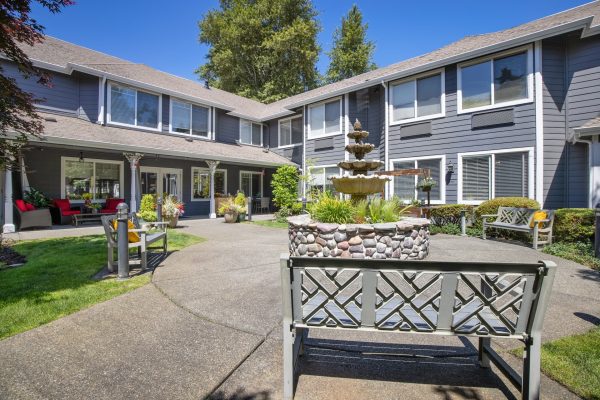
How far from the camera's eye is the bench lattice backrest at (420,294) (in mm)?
1896

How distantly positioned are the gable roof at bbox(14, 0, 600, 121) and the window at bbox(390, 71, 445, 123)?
0.55 m

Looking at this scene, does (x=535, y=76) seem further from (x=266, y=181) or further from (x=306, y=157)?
(x=266, y=181)

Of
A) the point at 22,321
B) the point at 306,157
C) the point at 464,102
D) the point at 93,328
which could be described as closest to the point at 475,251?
the point at 464,102

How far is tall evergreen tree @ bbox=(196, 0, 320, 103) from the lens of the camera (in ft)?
97.7

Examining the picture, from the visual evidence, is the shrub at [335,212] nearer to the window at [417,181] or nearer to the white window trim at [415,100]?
the window at [417,181]

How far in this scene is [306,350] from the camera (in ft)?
9.22

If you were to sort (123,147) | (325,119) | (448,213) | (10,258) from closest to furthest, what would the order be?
(10,258) < (448,213) < (123,147) < (325,119)

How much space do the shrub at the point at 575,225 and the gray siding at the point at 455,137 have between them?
9.21 ft

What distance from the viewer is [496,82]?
10.4 m

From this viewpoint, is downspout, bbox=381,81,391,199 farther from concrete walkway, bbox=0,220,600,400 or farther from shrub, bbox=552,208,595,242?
concrete walkway, bbox=0,220,600,400

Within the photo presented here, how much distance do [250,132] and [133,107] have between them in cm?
711

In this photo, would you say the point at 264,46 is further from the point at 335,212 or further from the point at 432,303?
the point at 432,303

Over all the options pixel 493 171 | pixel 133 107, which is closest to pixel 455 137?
pixel 493 171

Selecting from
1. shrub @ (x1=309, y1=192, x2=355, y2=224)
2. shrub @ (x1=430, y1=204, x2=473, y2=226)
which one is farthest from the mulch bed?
shrub @ (x1=430, y1=204, x2=473, y2=226)
